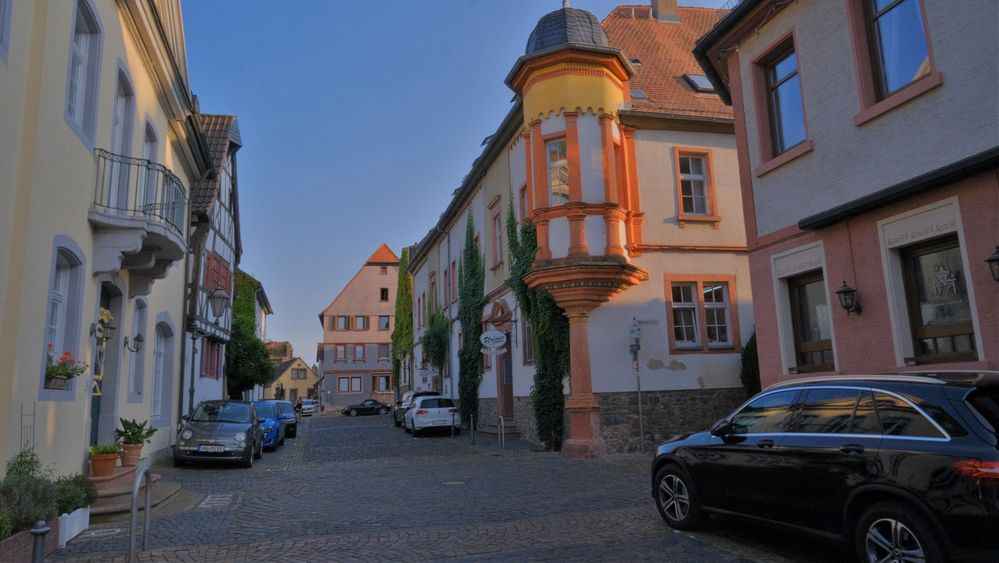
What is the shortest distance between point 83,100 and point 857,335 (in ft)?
36.5

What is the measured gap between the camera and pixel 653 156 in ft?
59.0

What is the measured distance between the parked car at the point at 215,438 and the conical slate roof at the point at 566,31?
456 inches

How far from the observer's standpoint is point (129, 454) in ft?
38.1

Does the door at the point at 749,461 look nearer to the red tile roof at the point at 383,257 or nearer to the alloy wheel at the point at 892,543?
the alloy wheel at the point at 892,543

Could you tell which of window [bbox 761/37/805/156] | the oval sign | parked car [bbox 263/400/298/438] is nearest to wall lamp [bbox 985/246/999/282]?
window [bbox 761/37/805/156]

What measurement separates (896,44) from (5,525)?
36.0ft

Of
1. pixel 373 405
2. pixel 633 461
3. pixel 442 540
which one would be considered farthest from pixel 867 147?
pixel 373 405

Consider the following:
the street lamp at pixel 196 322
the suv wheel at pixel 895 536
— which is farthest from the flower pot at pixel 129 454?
the suv wheel at pixel 895 536

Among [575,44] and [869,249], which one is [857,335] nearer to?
[869,249]

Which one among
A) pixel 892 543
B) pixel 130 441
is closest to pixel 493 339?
pixel 130 441

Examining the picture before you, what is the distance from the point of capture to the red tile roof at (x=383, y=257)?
232ft

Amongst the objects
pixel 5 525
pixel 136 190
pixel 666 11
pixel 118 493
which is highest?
pixel 666 11

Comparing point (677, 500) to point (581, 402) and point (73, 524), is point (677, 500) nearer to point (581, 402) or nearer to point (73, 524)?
point (73, 524)

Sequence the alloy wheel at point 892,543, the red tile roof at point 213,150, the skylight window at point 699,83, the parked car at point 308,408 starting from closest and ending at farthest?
the alloy wheel at point 892,543
the skylight window at point 699,83
the red tile roof at point 213,150
the parked car at point 308,408
